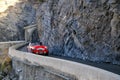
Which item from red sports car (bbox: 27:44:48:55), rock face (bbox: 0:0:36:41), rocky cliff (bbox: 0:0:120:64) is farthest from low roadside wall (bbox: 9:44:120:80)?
rock face (bbox: 0:0:36:41)

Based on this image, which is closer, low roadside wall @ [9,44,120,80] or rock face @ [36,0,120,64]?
low roadside wall @ [9,44,120,80]

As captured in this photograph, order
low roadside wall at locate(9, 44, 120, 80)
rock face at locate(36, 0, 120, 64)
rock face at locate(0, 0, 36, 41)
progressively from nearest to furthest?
low roadside wall at locate(9, 44, 120, 80)
rock face at locate(36, 0, 120, 64)
rock face at locate(0, 0, 36, 41)

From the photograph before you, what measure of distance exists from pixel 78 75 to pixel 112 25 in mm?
7913

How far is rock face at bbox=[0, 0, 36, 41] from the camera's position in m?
64.8

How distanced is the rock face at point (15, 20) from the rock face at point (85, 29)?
1137 inches

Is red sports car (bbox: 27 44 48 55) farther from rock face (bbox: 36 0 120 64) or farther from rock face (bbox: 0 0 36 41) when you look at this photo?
rock face (bbox: 0 0 36 41)

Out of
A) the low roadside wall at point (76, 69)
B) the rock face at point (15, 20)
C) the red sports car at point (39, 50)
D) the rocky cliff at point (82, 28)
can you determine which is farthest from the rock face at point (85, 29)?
the rock face at point (15, 20)

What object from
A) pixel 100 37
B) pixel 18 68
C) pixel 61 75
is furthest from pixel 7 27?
pixel 61 75

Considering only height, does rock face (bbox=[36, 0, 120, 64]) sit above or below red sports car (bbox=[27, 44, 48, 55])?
above

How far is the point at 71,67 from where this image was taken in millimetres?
17281

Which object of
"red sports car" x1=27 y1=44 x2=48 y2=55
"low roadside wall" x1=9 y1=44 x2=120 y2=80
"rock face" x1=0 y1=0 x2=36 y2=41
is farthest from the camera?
"rock face" x1=0 y1=0 x2=36 y2=41

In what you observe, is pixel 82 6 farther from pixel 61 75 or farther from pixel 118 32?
pixel 61 75

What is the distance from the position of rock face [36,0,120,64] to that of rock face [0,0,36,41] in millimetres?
28872

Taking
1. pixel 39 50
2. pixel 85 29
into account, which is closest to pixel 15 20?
pixel 39 50
